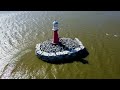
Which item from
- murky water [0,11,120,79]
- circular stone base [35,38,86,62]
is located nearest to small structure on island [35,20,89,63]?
circular stone base [35,38,86,62]

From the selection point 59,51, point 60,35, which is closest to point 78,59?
point 59,51

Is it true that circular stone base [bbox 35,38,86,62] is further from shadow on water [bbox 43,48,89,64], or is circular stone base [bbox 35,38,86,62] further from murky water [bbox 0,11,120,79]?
murky water [bbox 0,11,120,79]

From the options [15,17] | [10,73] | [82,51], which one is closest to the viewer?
[10,73]

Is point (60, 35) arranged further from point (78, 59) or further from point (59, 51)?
point (78, 59)

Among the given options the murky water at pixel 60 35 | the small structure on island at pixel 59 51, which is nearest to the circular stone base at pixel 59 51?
the small structure on island at pixel 59 51

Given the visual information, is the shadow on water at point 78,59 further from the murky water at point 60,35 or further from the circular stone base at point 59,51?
the murky water at point 60,35
